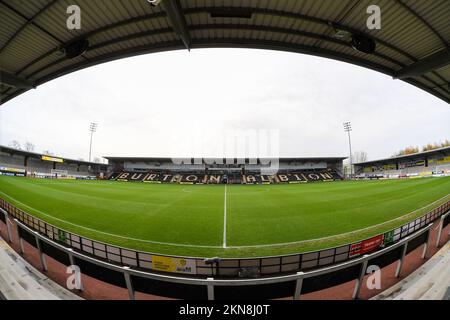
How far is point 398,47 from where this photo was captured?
6.24m

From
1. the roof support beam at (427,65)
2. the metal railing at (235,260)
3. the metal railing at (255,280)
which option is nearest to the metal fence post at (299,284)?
the metal railing at (255,280)

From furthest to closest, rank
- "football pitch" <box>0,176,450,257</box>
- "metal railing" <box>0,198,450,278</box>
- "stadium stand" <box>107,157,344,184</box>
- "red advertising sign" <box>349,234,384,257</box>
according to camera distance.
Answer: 1. "stadium stand" <box>107,157,344,184</box>
2. "football pitch" <box>0,176,450,257</box>
3. "red advertising sign" <box>349,234,384,257</box>
4. "metal railing" <box>0,198,450,278</box>

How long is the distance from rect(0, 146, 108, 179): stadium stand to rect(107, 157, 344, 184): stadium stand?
7932mm

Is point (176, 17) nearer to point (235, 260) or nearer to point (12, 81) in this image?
point (235, 260)

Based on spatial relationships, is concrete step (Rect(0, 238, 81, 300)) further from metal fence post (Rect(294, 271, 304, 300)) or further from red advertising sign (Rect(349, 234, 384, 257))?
red advertising sign (Rect(349, 234, 384, 257))

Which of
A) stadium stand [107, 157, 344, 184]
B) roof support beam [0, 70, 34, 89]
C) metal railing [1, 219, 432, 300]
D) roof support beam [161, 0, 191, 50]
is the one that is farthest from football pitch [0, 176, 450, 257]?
stadium stand [107, 157, 344, 184]

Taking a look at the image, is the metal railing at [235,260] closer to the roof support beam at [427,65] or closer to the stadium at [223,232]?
the stadium at [223,232]

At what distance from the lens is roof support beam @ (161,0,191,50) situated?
4.69 metres

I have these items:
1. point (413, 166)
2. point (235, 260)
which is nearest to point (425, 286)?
point (235, 260)

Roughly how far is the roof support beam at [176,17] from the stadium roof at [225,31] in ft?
0.08

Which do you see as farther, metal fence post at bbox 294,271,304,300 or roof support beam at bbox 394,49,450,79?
roof support beam at bbox 394,49,450,79

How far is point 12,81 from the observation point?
747 cm

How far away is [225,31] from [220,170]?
52.2m
